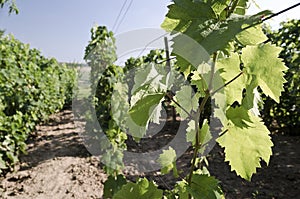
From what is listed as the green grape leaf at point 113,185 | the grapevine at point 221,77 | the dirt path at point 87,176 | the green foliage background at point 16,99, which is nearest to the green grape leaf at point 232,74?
the grapevine at point 221,77

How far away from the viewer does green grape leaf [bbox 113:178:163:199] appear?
886mm

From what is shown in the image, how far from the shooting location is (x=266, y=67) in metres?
0.64

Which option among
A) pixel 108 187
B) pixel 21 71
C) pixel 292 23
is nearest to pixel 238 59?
pixel 108 187

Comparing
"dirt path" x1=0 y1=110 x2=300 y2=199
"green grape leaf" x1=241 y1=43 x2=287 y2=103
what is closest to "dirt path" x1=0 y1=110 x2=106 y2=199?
"dirt path" x1=0 y1=110 x2=300 y2=199

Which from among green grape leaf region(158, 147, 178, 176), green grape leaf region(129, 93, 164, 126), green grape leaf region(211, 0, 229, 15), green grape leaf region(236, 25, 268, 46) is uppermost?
green grape leaf region(211, 0, 229, 15)

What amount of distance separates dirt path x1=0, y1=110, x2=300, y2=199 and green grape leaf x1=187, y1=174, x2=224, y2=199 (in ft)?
11.8

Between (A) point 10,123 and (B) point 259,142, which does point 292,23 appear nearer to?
(A) point 10,123

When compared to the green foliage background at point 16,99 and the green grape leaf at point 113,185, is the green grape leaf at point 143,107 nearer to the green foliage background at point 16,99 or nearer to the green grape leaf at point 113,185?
the green grape leaf at point 113,185

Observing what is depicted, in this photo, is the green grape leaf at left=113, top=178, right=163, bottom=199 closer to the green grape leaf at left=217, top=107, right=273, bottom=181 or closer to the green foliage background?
the green grape leaf at left=217, top=107, right=273, bottom=181

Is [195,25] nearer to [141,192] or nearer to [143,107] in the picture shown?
[143,107]

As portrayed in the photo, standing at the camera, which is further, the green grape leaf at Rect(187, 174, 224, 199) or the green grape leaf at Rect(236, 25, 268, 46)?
the green grape leaf at Rect(187, 174, 224, 199)

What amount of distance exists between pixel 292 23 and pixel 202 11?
21.5 feet

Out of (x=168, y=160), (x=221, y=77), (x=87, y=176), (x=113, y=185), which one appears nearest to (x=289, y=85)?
(x=87, y=176)

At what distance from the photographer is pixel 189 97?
38.4 inches
